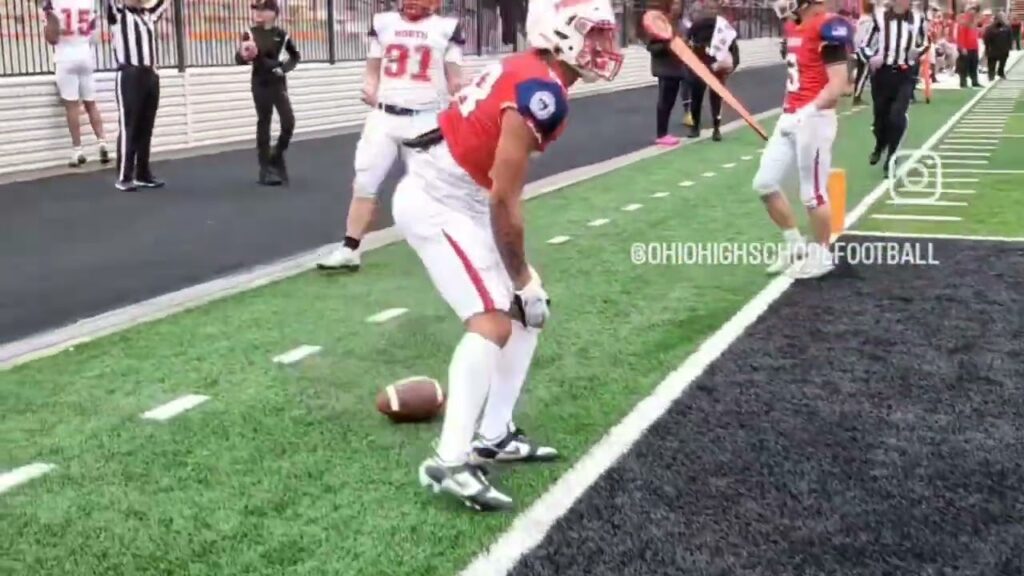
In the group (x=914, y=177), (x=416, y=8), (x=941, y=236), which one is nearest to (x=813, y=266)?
(x=941, y=236)

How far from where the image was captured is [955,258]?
9227mm

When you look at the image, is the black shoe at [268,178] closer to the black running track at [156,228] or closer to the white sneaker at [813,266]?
the black running track at [156,228]

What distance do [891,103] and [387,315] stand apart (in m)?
9.54

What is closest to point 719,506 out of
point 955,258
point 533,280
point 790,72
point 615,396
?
point 533,280

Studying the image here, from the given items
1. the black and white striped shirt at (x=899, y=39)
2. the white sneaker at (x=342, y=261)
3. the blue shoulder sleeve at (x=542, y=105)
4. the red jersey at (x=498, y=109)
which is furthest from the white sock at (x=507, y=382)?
the black and white striped shirt at (x=899, y=39)

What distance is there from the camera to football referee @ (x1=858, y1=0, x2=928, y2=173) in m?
14.8

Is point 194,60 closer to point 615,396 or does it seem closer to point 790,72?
point 790,72

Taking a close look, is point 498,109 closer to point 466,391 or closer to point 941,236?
point 466,391

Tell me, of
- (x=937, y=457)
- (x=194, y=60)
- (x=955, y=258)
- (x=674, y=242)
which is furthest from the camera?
(x=194, y=60)

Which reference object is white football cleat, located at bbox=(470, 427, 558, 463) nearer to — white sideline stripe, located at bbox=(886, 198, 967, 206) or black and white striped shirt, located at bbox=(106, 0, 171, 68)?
white sideline stripe, located at bbox=(886, 198, 967, 206)

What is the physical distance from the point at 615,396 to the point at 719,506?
1410 millimetres

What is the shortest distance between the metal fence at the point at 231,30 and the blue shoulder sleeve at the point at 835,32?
31.3 ft

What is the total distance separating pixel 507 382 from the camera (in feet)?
15.8

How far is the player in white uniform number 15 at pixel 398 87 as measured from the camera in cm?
841
